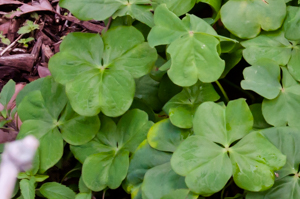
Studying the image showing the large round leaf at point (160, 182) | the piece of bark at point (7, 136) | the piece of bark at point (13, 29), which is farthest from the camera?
the piece of bark at point (13, 29)

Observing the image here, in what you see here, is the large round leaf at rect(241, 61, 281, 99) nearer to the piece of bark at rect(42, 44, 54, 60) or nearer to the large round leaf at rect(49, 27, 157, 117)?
the large round leaf at rect(49, 27, 157, 117)

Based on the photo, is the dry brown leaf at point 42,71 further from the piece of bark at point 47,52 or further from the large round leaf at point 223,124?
the large round leaf at point 223,124

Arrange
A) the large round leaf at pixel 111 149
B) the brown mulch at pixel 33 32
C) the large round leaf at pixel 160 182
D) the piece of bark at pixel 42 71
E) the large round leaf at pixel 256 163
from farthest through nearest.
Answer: the brown mulch at pixel 33 32, the piece of bark at pixel 42 71, the large round leaf at pixel 111 149, the large round leaf at pixel 160 182, the large round leaf at pixel 256 163

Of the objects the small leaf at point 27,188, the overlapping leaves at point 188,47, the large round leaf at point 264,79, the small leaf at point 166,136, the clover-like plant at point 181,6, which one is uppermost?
the clover-like plant at point 181,6

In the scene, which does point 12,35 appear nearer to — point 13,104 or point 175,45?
point 13,104

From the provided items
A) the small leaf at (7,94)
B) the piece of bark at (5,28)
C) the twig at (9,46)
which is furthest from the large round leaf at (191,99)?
the piece of bark at (5,28)

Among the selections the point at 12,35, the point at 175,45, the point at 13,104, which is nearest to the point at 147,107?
the point at 175,45
